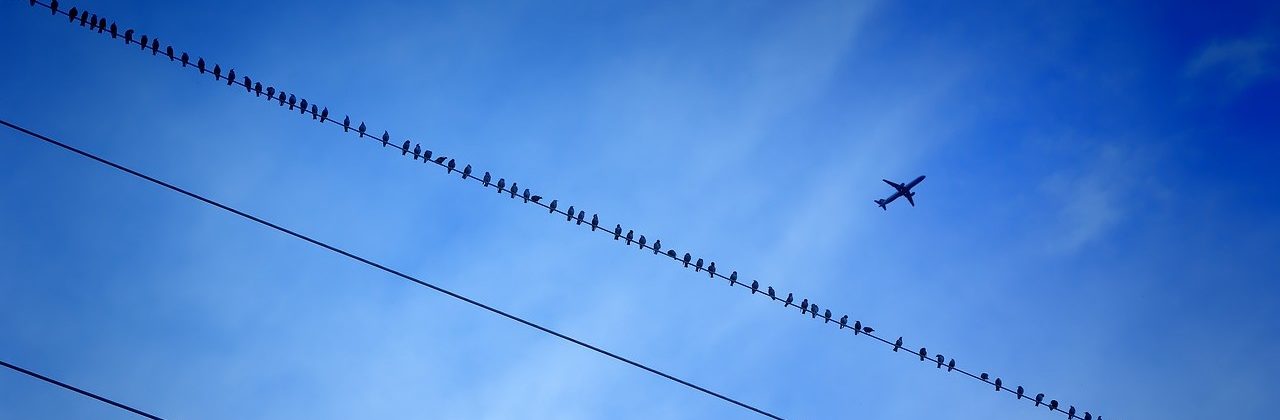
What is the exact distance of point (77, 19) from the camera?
1959cm

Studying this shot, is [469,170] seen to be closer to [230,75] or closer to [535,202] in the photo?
[535,202]

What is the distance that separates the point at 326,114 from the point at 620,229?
32.7 feet

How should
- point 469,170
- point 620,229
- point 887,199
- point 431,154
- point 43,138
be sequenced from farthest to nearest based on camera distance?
point 887,199
point 620,229
point 431,154
point 469,170
point 43,138

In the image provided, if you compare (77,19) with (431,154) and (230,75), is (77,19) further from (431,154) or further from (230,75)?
(431,154)

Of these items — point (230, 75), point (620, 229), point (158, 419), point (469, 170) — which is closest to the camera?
point (158, 419)

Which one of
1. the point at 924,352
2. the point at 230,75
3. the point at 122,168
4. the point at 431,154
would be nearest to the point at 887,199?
the point at 924,352

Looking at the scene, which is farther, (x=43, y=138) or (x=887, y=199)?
(x=887, y=199)

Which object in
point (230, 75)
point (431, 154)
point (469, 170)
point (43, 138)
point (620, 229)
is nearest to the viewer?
point (43, 138)

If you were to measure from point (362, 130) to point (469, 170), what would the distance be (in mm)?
4976

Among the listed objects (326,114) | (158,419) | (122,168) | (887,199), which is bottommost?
(158,419)

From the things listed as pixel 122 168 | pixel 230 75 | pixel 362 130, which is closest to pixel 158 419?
pixel 122 168

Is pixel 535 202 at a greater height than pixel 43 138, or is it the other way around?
pixel 535 202

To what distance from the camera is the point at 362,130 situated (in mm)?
25891

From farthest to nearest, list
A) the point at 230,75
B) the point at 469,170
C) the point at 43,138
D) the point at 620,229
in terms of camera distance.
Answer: the point at 620,229, the point at 469,170, the point at 230,75, the point at 43,138
